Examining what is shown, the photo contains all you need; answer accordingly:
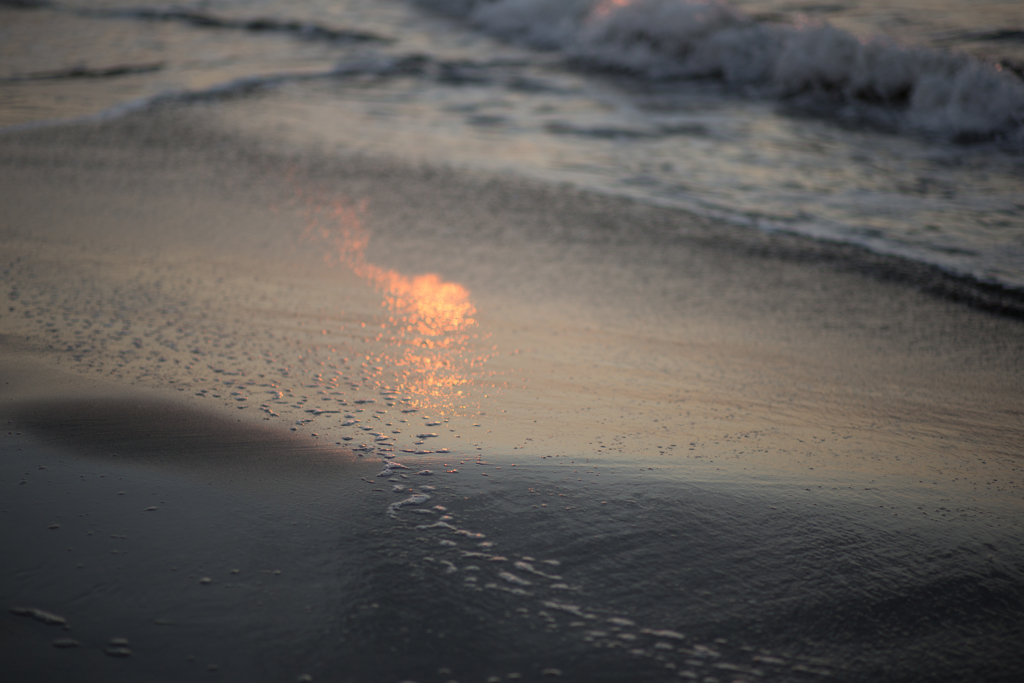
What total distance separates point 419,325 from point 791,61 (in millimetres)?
5926

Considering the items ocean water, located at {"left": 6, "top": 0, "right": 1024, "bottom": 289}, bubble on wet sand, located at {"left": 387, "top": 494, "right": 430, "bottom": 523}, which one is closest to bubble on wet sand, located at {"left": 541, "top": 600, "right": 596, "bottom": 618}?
bubble on wet sand, located at {"left": 387, "top": 494, "right": 430, "bottom": 523}

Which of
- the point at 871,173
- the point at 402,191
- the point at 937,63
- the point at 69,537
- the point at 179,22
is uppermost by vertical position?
the point at 179,22

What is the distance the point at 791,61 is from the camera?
23.0 ft

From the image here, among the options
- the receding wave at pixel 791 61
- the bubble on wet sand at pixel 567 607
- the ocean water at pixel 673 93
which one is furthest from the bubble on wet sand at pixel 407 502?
the receding wave at pixel 791 61

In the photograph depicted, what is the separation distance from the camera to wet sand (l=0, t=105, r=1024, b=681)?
3.91 feet

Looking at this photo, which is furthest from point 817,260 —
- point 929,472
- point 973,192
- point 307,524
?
point 307,524

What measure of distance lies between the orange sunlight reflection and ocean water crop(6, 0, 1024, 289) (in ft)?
5.48

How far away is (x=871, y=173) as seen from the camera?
4.61 m

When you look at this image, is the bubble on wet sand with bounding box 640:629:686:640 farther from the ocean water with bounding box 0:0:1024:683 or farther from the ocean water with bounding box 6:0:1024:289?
the ocean water with bounding box 6:0:1024:289

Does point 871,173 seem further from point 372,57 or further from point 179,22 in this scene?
point 179,22

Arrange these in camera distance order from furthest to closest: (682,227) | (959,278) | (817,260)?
(682,227) → (817,260) → (959,278)

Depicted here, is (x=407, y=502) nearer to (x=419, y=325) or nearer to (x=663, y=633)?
(x=663, y=633)

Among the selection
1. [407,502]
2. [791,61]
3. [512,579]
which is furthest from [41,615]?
[791,61]

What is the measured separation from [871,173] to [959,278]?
5.54ft
